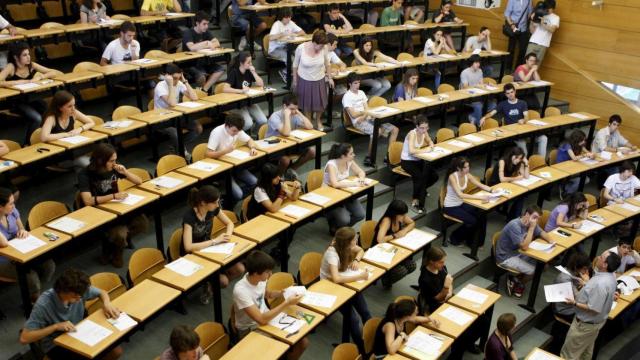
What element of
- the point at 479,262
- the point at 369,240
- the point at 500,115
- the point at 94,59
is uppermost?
the point at 94,59

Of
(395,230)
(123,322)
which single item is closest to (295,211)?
(395,230)

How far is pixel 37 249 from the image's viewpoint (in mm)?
5566

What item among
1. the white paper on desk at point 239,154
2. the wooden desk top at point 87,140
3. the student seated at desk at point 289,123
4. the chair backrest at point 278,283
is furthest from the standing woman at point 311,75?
the chair backrest at point 278,283

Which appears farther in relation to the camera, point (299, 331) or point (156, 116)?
point (156, 116)

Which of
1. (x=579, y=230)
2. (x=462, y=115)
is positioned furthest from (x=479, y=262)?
(x=462, y=115)

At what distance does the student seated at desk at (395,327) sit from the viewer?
5523mm

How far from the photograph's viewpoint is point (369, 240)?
7535 mm

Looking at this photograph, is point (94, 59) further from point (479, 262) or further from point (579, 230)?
point (579, 230)

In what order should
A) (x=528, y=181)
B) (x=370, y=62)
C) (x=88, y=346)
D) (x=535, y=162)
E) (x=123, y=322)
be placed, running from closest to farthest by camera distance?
(x=88, y=346) → (x=123, y=322) → (x=528, y=181) → (x=535, y=162) → (x=370, y=62)

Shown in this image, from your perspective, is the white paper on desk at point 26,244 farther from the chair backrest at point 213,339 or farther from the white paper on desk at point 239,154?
the white paper on desk at point 239,154

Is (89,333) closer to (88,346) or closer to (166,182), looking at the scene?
(88,346)

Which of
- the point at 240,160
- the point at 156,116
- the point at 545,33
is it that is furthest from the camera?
the point at 545,33

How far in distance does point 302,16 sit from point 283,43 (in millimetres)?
2235

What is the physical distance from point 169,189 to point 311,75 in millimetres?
3709
